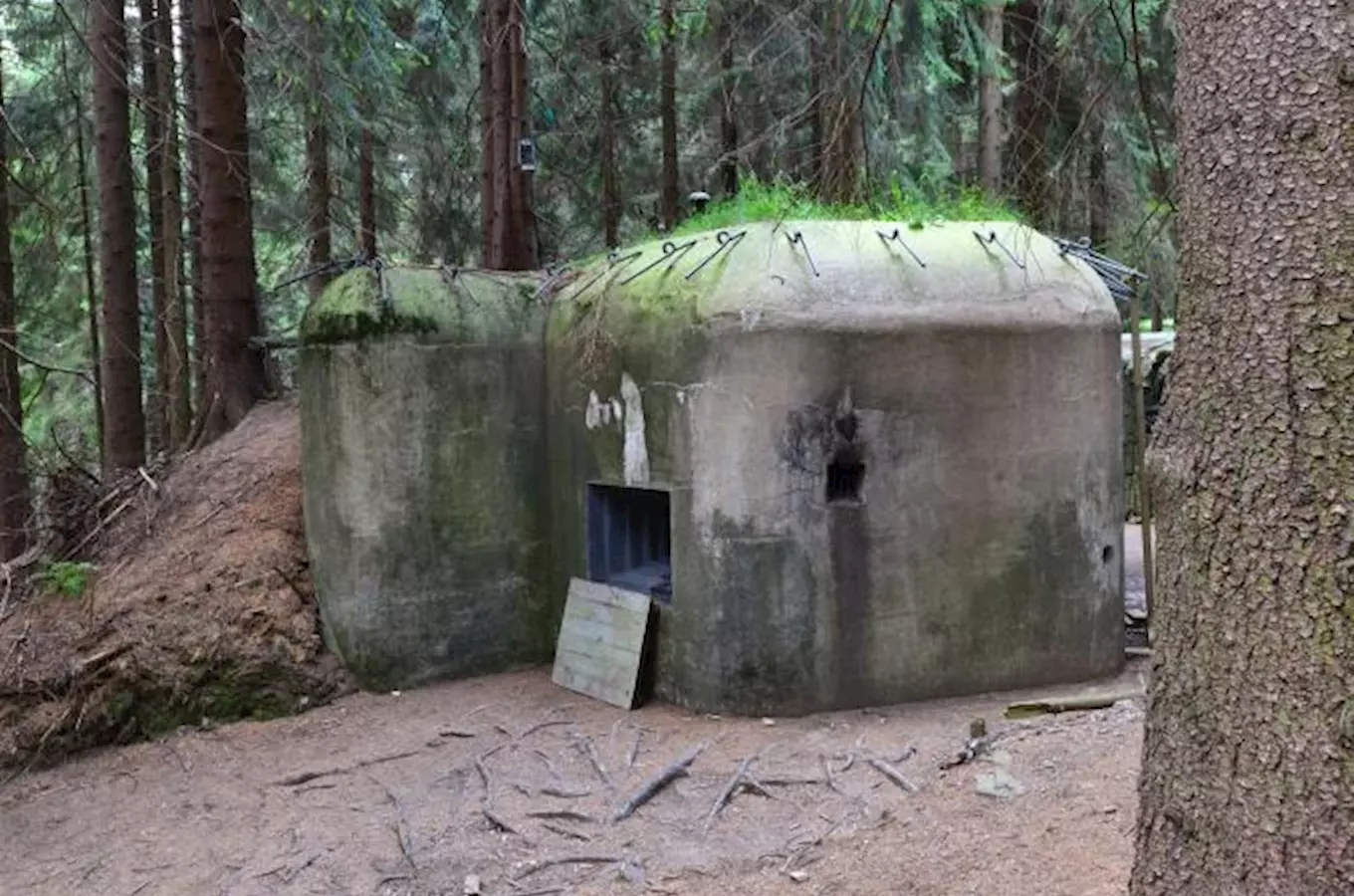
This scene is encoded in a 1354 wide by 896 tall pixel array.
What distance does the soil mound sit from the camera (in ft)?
24.0

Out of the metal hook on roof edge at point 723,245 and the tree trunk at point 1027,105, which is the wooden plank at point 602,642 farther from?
the tree trunk at point 1027,105

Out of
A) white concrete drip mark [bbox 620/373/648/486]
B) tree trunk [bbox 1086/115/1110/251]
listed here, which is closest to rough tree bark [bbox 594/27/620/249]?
tree trunk [bbox 1086/115/1110/251]

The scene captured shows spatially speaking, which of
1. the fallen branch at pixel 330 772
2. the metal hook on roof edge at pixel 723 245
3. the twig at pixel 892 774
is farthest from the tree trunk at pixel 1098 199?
the fallen branch at pixel 330 772

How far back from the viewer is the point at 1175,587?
7.42 ft

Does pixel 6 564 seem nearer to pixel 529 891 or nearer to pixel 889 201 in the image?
pixel 529 891

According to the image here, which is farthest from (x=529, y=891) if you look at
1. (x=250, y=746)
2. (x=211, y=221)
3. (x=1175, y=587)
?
(x=211, y=221)

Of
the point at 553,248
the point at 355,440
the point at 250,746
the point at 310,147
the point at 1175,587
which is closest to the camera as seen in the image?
the point at 1175,587

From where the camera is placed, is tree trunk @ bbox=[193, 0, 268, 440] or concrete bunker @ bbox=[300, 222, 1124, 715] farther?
tree trunk @ bbox=[193, 0, 268, 440]

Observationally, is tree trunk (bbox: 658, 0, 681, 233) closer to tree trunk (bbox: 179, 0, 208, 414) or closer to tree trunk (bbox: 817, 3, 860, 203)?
tree trunk (bbox: 179, 0, 208, 414)

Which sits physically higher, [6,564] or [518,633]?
[6,564]

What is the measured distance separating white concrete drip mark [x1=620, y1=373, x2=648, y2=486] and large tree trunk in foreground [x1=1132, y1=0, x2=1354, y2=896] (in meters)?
5.24

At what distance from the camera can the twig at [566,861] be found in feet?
17.5

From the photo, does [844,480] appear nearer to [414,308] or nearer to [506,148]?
[414,308]

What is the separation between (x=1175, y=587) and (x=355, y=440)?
6560 millimetres
